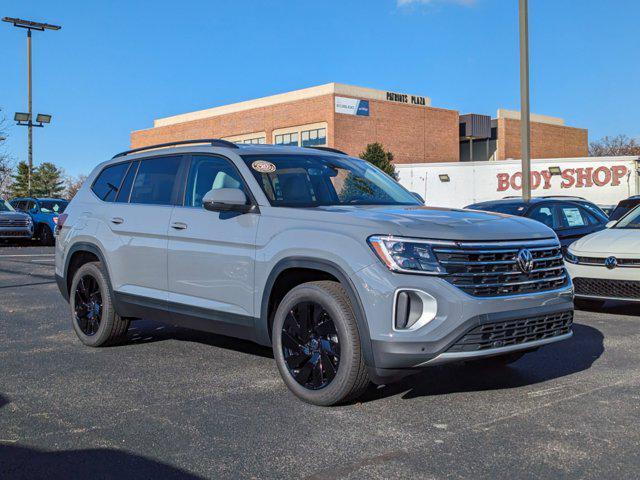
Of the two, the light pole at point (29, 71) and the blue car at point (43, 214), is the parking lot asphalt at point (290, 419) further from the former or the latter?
the light pole at point (29, 71)

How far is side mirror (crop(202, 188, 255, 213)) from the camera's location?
5141 mm

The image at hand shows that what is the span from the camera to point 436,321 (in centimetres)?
425

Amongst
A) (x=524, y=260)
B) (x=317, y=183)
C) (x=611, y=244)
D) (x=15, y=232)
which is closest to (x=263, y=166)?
(x=317, y=183)

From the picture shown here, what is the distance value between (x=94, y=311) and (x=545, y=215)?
7250mm

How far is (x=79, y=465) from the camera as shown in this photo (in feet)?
12.0

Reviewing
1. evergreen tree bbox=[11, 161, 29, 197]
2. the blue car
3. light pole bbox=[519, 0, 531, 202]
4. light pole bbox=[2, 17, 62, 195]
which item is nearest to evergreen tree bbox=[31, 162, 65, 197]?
evergreen tree bbox=[11, 161, 29, 197]

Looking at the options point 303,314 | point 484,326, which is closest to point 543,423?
point 484,326

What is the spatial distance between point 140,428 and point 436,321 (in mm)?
1864

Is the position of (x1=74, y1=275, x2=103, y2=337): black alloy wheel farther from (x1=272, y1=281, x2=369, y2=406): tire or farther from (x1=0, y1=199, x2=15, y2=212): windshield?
(x1=0, y1=199, x2=15, y2=212): windshield

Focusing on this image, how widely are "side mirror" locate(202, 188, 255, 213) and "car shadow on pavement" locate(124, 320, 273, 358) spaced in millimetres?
1656

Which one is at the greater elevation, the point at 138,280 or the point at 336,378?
the point at 138,280

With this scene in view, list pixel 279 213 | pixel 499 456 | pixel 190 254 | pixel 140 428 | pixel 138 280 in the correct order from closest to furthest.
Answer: pixel 499 456
pixel 140 428
pixel 279 213
pixel 190 254
pixel 138 280

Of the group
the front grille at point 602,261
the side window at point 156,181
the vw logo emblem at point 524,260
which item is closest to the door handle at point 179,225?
the side window at point 156,181

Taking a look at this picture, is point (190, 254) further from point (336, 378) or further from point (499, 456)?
point (499, 456)
